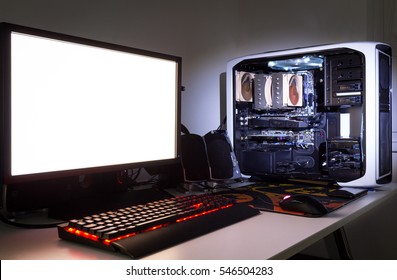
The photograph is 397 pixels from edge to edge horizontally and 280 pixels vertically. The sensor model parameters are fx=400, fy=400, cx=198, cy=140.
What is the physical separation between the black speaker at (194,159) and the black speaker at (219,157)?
4 cm

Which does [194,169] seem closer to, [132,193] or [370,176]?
[132,193]

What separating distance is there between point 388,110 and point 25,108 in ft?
3.74

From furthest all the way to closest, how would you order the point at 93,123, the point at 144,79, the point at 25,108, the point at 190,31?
the point at 190,31 → the point at 144,79 → the point at 93,123 → the point at 25,108

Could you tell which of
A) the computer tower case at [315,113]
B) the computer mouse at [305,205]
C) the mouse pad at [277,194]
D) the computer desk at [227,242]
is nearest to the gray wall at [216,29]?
the computer tower case at [315,113]

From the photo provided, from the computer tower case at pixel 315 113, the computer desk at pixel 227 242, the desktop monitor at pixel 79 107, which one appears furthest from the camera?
the computer tower case at pixel 315 113

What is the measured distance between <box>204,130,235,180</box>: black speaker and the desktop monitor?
219 millimetres

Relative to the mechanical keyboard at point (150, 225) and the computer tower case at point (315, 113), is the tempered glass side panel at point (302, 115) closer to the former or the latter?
the computer tower case at point (315, 113)

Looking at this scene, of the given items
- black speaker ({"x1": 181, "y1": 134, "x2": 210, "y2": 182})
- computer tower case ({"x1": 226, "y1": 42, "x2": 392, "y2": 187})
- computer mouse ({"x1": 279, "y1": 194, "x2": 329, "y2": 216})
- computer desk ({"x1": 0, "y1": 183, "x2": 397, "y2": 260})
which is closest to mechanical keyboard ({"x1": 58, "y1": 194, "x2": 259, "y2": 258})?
computer desk ({"x1": 0, "y1": 183, "x2": 397, "y2": 260})

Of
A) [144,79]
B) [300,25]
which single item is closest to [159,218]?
[144,79]

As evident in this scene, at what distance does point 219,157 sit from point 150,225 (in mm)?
659

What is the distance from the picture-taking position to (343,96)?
1.32 metres

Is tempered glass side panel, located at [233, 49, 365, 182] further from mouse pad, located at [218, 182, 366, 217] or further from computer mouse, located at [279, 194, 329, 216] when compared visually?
computer mouse, located at [279, 194, 329, 216]

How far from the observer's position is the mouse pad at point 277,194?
101 cm

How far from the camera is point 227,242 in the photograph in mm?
706
